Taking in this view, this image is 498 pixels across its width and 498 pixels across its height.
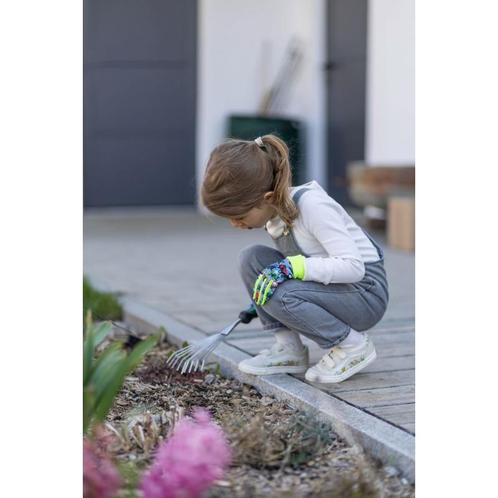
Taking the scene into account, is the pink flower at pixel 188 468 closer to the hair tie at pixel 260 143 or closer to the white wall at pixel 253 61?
the hair tie at pixel 260 143

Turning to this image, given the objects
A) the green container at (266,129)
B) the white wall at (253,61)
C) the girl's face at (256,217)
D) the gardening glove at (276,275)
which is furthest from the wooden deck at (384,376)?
the white wall at (253,61)

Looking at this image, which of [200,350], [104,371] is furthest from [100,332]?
[200,350]

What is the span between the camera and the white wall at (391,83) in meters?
7.23

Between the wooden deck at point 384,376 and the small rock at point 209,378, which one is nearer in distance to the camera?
the wooden deck at point 384,376

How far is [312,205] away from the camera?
2.57 m

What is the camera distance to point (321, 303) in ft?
8.55

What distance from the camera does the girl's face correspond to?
2.57 meters

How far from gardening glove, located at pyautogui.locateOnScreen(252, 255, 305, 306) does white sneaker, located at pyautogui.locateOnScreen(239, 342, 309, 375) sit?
0.23m

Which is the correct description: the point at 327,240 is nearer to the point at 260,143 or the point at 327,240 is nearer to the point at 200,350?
the point at 260,143

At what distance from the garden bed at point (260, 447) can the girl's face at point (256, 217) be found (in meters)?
0.46

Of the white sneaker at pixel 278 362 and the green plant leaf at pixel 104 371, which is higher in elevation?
the green plant leaf at pixel 104 371

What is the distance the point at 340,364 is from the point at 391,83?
518 centimetres
